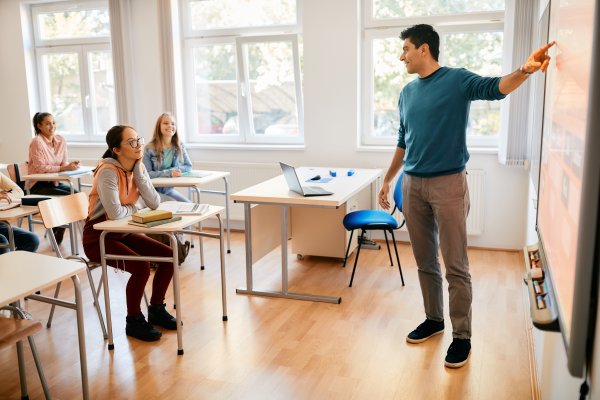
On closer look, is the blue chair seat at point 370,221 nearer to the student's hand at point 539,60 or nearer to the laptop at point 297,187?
the laptop at point 297,187

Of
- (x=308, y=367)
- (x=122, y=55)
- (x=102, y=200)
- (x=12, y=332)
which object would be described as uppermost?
(x=122, y=55)

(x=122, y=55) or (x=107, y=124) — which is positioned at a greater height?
(x=122, y=55)

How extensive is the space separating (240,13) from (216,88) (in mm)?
856

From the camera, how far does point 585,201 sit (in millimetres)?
1188

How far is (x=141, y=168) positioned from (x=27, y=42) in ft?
15.2

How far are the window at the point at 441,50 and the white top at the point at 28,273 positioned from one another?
3794 mm

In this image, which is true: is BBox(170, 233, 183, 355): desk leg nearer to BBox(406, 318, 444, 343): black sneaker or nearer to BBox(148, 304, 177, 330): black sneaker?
BBox(148, 304, 177, 330): black sneaker

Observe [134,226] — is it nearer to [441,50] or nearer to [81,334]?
[81,334]

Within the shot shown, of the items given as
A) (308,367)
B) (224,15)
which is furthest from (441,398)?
(224,15)

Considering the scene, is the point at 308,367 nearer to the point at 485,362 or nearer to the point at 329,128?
the point at 485,362

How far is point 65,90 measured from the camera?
711 cm

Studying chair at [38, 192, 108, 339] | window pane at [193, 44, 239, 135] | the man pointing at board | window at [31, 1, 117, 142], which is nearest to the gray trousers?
the man pointing at board

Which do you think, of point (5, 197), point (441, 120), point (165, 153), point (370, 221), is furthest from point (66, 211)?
point (441, 120)

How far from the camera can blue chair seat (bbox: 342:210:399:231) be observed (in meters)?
4.19
